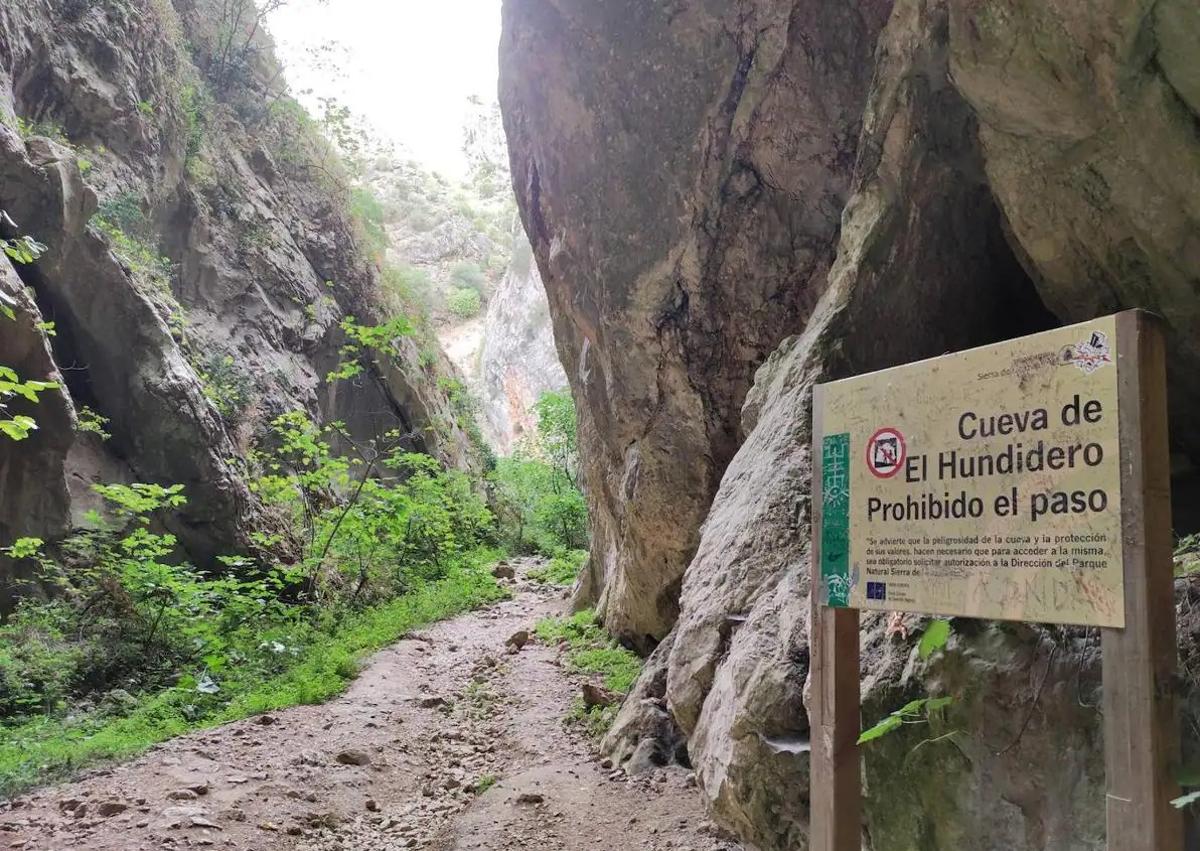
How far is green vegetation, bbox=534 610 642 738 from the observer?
665 centimetres

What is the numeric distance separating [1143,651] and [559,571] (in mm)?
14400

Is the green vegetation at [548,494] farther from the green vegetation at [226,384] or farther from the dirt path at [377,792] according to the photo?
the dirt path at [377,792]

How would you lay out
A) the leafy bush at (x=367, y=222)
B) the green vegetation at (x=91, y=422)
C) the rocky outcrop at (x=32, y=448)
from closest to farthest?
the rocky outcrop at (x=32, y=448) < the green vegetation at (x=91, y=422) < the leafy bush at (x=367, y=222)

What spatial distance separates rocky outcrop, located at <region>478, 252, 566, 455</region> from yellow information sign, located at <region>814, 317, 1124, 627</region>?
34.2 m

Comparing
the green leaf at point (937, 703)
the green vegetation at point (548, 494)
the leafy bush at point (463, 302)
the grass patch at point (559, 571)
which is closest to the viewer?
the green leaf at point (937, 703)

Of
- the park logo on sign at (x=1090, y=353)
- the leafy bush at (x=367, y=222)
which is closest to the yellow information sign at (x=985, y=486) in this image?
the park logo on sign at (x=1090, y=353)

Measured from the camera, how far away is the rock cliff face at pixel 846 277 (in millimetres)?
2715

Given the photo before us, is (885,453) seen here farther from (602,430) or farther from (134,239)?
(134,239)

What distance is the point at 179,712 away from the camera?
6.68m

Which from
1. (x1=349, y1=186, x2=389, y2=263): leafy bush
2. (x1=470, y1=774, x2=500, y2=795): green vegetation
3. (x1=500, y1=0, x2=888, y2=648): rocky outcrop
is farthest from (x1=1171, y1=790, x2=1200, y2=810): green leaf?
(x1=349, y1=186, x2=389, y2=263): leafy bush

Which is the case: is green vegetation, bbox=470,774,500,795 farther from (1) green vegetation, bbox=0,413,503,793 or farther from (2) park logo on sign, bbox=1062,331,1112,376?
(2) park logo on sign, bbox=1062,331,1112,376

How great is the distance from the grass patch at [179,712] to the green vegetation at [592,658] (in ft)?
6.87

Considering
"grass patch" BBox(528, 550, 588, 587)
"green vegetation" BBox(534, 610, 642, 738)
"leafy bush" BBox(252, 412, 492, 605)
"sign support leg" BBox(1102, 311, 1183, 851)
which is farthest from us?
"grass patch" BBox(528, 550, 588, 587)

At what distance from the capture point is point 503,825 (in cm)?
484
